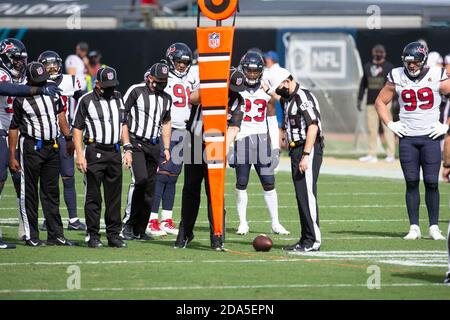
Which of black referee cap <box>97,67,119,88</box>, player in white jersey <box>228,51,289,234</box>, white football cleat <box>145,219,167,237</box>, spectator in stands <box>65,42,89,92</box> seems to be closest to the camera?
black referee cap <box>97,67,119,88</box>

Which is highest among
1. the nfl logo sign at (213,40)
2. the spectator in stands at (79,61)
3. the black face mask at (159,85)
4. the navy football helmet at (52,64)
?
the spectator in stands at (79,61)

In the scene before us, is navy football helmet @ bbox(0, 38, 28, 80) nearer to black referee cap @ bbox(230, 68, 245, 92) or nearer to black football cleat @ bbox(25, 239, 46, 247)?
black football cleat @ bbox(25, 239, 46, 247)

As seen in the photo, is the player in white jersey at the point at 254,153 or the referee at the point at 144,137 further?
the player in white jersey at the point at 254,153

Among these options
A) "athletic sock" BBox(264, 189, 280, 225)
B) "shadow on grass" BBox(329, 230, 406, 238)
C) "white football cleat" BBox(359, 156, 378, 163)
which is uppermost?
"white football cleat" BBox(359, 156, 378, 163)

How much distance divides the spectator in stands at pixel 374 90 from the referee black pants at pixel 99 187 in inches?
403

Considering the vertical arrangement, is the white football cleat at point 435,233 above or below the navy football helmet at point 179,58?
below

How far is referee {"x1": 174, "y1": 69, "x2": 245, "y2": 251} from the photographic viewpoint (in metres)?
10.8

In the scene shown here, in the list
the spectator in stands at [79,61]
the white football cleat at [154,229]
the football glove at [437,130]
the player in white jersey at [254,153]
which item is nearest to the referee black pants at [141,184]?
the white football cleat at [154,229]

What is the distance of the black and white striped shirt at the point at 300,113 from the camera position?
1062cm

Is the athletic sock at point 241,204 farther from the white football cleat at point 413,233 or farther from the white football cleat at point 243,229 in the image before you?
Answer: the white football cleat at point 413,233

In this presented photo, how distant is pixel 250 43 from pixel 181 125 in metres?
11.1

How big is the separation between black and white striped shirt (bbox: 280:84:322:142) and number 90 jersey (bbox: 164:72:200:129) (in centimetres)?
217

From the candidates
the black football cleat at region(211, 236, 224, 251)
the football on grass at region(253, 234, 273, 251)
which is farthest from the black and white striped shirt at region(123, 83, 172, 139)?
the football on grass at region(253, 234, 273, 251)

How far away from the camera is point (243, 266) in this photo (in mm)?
9703
